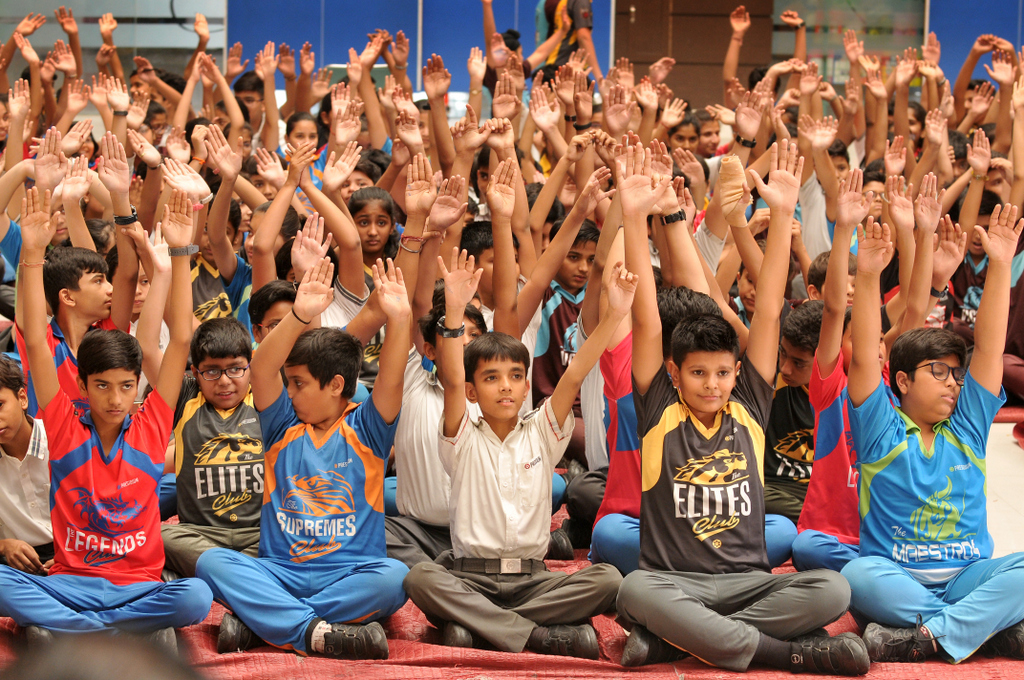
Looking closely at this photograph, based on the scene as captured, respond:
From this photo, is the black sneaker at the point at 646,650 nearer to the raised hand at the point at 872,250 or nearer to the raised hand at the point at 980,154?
the raised hand at the point at 872,250

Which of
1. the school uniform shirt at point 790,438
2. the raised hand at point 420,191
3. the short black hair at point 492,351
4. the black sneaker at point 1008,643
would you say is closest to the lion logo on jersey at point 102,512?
the short black hair at point 492,351

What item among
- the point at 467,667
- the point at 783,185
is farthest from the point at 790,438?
the point at 467,667

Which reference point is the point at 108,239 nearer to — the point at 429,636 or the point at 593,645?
the point at 429,636

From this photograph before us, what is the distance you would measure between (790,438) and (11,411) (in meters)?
2.20

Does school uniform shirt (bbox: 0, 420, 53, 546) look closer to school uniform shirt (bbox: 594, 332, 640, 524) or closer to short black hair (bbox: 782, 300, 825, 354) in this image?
school uniform shirt (bbox: 594, 332, 640, 524)

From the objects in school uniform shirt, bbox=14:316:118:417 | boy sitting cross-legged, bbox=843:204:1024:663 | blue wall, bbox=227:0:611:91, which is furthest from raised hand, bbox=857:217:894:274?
blue wall, bbox=227:0:611:91

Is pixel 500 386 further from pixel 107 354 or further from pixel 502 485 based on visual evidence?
pixel 107 354

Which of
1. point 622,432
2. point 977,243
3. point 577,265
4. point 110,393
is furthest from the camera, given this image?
point 977,243

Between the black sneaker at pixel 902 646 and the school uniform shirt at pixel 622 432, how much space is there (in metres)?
0.69

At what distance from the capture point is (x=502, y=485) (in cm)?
255

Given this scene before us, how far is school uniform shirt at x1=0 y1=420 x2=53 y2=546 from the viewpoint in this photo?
2666 mm

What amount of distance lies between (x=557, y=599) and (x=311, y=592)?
1.99 ft

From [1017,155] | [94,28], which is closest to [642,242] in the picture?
[1017,155]

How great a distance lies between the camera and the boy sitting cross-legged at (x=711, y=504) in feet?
7.60
